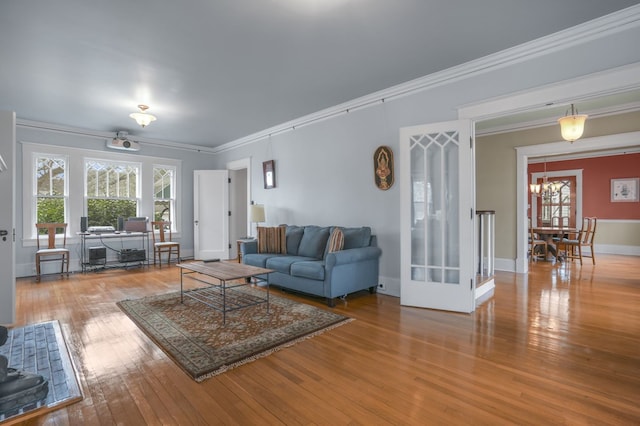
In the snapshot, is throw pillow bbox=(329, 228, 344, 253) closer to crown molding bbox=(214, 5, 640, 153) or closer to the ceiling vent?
crown molding bbox=(214, 5, 640, 153)

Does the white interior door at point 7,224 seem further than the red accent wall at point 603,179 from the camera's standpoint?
No

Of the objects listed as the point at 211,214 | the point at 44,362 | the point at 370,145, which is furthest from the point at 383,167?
the point at 211,214

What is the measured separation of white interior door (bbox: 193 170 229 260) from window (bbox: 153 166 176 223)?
0.53m

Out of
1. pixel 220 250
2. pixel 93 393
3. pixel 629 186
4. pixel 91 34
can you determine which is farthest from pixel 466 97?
pixel 629 186

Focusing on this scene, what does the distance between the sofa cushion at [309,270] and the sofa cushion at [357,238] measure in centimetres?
61

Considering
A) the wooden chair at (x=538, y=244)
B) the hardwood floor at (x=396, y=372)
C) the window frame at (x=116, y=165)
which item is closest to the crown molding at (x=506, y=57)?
the hardwood floor at (x=396, y=372)

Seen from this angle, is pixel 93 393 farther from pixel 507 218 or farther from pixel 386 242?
pixel 507 218

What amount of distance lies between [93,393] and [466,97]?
4.19 metres

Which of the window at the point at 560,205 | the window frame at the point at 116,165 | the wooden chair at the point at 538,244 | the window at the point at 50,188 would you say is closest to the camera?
the window at the point at 50,188

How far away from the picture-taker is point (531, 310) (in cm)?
353

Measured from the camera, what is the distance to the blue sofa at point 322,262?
12.1 feet

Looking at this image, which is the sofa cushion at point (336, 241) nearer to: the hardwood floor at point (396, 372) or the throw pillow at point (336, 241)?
the throw pillow at point (336, 241)

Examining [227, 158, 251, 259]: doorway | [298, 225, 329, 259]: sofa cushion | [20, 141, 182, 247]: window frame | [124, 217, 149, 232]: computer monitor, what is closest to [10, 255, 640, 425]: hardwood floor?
[298, 225, 329, 259]: sofa cushion

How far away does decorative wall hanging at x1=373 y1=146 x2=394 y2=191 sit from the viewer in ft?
13.7
